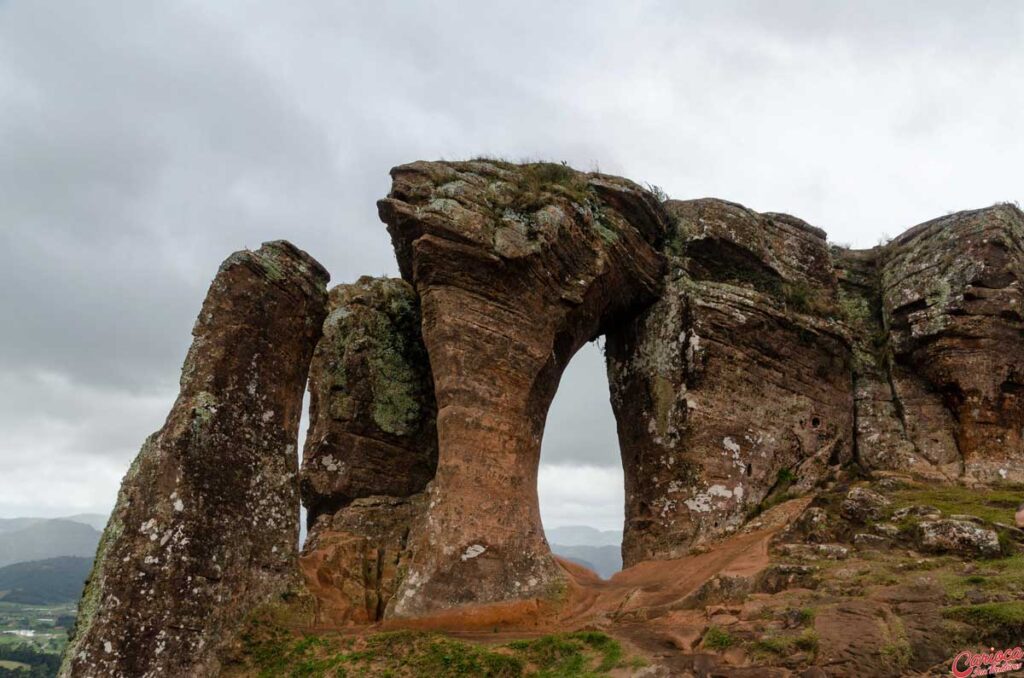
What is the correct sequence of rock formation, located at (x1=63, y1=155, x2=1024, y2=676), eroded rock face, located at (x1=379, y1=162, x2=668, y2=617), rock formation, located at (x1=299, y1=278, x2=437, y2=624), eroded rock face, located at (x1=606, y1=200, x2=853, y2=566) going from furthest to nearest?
eroded rock face, located at (x1=606, y1=200, x2=853, y2=566) → rock formation, located at (x1=299, y1=278, x2=437, y2=624) → eroded rock face, located at (x1=379, y1=162, x2=668, y2=617) → rock formation, located at (x1=63, y1=155, x2=1024, y2=676)

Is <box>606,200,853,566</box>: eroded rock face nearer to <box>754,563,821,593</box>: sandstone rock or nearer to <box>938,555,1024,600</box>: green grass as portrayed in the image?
<box>754,563,821,593</box>: sandstone rock

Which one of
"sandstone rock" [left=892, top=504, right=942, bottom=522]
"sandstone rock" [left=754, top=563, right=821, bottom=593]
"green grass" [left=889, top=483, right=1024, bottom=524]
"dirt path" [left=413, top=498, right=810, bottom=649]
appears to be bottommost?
"dirt path" [left=413, top=498, right=810, bottom=649]

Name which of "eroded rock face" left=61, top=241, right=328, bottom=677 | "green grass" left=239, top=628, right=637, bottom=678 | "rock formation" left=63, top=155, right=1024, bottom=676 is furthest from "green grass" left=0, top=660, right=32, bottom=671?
"green grass" left=239, top=628, right=637, bottom=678

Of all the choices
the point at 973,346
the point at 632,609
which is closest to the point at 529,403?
the point at 632,609

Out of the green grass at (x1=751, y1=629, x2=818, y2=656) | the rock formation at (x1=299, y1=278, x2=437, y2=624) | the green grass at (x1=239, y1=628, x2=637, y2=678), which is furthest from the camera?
the rock formation at (x1=299, y1=278, x2=437, y2=624)

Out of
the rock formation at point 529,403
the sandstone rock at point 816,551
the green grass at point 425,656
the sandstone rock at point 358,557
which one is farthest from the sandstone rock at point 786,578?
the sandstone rock at point 358,557

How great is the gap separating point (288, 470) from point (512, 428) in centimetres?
445

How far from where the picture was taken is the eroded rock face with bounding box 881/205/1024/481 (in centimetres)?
1750

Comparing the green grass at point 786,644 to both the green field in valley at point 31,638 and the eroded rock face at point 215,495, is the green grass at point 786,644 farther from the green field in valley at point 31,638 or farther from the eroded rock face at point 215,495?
the green field in valley at point 31,638

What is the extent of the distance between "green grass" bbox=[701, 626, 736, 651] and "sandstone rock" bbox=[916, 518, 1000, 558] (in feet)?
13.8

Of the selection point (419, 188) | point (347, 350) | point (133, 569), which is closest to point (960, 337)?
point (419, 188)

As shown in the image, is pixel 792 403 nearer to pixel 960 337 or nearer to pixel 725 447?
pixel 725 447

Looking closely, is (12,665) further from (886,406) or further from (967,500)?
(967,500)

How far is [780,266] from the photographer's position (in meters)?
19.8
